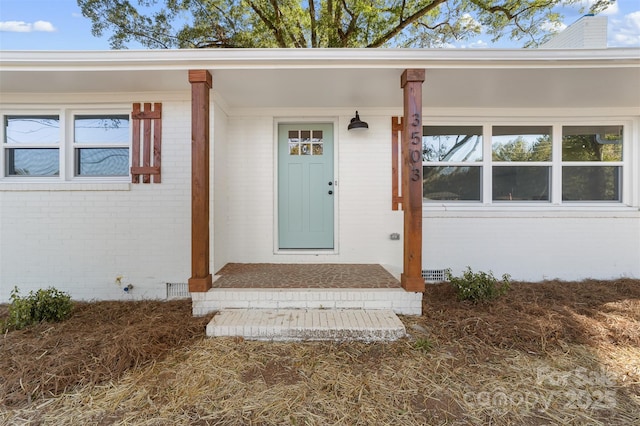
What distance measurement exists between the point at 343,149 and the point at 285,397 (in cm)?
340

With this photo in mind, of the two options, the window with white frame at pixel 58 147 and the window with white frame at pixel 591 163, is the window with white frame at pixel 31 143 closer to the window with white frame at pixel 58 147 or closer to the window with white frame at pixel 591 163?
the window with white frame at pixel 58 147

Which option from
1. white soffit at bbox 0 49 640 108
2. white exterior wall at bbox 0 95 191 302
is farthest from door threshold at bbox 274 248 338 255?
white soffit at bbox 0 49 640 108

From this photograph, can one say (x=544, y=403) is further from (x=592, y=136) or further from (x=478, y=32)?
(x=478, y=32)

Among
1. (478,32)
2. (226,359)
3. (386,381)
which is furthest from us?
(478,32)

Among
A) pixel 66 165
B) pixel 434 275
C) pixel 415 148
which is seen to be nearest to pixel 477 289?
pixel 434 275

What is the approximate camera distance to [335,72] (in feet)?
10.7

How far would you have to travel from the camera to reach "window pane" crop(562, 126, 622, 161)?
15.4 feet

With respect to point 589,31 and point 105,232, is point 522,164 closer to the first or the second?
point 589,31

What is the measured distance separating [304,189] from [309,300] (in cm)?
192

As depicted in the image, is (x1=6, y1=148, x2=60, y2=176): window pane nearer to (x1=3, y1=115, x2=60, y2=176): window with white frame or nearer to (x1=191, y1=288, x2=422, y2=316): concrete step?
(x1=3, y1=115, x2=60, y2=176): window with white frame

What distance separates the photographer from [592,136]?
471 cm

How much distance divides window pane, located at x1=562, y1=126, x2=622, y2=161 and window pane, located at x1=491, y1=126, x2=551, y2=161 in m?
0.28

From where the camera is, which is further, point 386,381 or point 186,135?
point 186,135

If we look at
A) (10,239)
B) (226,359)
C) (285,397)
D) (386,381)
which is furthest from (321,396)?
(10,239)
